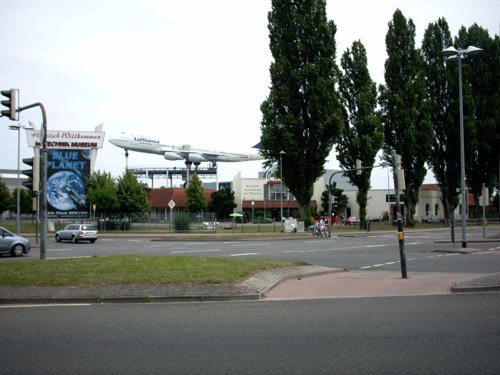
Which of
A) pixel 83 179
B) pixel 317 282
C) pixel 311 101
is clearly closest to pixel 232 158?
pixel 83 179

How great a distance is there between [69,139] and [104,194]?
11.5 metres

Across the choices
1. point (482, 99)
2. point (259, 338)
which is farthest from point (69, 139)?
point (259, 338)

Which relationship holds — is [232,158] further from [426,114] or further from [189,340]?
[189,340]

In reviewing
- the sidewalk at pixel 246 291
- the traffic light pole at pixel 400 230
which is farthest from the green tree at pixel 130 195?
the sidewalk at pixel 246 291

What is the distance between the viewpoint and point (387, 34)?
193 feet

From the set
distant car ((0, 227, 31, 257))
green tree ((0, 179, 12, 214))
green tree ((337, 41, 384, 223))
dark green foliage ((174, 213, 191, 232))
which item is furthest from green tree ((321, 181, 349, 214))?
distant car ((0, 227, 31, 257))

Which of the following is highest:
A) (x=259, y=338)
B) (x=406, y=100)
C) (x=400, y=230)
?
(x=406, y=100)

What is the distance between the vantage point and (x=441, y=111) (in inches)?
2384

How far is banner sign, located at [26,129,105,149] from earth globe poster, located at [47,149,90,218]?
4.98 feet

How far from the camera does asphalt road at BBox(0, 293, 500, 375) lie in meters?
6.31

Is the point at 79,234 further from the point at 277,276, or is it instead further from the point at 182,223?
the point at 277,276

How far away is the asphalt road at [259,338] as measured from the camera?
6.31 metres

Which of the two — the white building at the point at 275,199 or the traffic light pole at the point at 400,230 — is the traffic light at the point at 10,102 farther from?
the white building at the point at 275,199

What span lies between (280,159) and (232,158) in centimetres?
5657
